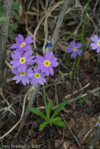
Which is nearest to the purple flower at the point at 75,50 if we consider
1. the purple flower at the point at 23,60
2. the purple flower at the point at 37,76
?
the purple flower at the point at 37,76

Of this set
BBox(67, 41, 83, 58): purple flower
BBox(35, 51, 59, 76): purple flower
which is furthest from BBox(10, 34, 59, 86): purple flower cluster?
BBox(67, 41, 83, 58): purple flower

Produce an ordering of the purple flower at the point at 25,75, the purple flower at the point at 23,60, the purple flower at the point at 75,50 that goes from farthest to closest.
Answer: the purple flower at the point at 75,50 → the purple flower at the point at 25,75 → the purple flower at the point at 23,60

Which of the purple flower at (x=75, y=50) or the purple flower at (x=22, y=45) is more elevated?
the purple flower at (x=75, y=50)

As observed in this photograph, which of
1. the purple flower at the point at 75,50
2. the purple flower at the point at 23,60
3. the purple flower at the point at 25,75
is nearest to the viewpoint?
the purple flower at the point at 23,60

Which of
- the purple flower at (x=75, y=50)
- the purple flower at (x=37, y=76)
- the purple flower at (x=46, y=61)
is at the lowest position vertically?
the purple flower at (x=37, y=76)

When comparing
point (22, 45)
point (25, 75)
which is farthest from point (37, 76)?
point (22, 45)

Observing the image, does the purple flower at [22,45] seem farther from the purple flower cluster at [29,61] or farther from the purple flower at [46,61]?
the purple flower at [46,61]

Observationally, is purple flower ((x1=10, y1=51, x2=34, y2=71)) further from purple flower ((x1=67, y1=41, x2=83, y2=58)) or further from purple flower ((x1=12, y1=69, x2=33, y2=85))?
purple flower ((x1=67, y1=41, x2=83, y2=58))

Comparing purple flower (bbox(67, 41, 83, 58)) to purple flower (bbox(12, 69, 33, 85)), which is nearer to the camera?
purple flower (bbox(12, 69, 33, 85))

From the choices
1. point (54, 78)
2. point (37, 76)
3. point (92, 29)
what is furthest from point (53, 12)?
point (37, 76)

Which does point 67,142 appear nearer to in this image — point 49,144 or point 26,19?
point 49,144

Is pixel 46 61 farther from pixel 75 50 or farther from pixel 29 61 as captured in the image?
pixel 75 50
